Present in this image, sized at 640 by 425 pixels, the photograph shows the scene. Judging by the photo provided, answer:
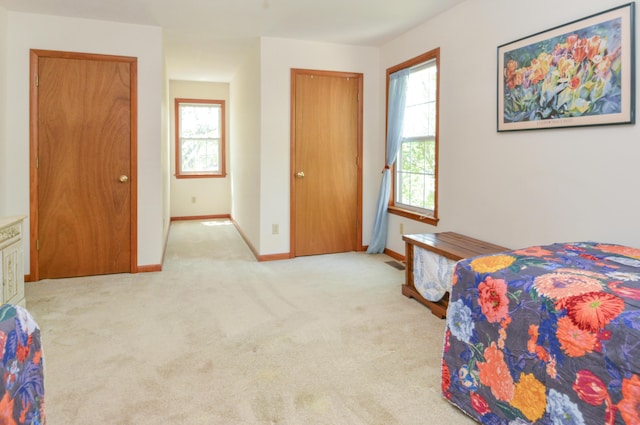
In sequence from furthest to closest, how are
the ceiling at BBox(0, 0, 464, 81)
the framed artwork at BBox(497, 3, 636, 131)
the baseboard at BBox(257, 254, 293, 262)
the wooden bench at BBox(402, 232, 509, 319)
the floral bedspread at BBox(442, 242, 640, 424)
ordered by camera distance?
the baseboard at BBox(257, 254, 293, 262) < the ceiling at BBox(0, 0, 464, 81) < the wooden bench at BBox(402, 232, 509, 319) < the framed artwork at BBox(497, 3, 636, 131) < the floral bedspread at BBox(442, 242, 640, 424)

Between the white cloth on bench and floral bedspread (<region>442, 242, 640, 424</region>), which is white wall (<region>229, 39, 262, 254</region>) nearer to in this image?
the white cloth on bench

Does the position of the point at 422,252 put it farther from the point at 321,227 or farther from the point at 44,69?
the point at 44,69

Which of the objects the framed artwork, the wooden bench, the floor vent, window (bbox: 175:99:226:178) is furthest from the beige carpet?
window (bbox: 175:99:226:178)

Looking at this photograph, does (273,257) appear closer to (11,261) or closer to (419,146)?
(419,146)

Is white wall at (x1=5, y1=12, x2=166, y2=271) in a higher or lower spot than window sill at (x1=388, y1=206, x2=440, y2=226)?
higher

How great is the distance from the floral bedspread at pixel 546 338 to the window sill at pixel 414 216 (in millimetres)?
1818

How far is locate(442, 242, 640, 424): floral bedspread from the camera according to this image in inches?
50.6

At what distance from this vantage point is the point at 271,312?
308 centimetres

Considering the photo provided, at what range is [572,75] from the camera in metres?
2.52

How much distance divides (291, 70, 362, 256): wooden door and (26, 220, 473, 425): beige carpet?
0.84 m

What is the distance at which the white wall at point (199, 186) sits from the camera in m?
7.29

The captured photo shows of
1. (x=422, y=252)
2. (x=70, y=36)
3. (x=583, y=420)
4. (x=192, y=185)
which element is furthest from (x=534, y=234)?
(x=192, y=185)

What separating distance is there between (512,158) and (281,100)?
250 centimetres

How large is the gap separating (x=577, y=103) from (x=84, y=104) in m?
3.93
